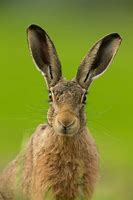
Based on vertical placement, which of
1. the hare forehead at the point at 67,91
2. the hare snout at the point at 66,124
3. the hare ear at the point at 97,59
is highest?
the hare ear at the point at 97,59

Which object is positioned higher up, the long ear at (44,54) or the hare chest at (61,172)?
the long ear at (44,54)

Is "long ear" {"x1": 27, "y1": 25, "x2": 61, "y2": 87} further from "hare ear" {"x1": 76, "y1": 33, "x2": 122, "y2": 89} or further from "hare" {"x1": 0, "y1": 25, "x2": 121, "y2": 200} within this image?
"hare ear" {"x1": 76, "y1": 33, "x2": 122, "y2": 89}

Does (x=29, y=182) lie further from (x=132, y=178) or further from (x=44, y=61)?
(x=132, y=178)

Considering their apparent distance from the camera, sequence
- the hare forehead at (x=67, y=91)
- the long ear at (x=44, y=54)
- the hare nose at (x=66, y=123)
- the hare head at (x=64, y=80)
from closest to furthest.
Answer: the hare nose at (x=66, y=123) → the hare head at (x=64, y=80) → the hare forehead at (x=67, y=91) → the long ear at (x=44, y=54)

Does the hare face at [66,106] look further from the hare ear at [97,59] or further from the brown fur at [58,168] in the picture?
the hare ear at [97,59]

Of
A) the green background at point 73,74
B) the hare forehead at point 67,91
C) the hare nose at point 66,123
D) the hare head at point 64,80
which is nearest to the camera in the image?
the hare nose at point 66,123

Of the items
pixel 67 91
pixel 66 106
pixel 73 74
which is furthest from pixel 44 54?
pixel 73 74

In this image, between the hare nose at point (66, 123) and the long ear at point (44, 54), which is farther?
the long ear at point (44, 54)

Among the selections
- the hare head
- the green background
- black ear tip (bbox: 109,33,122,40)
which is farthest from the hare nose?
black ear tip (bbox: 109,33,122,40)

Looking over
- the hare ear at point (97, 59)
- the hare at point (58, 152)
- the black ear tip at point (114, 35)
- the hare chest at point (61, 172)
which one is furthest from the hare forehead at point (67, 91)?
the black ear tip at point (114, 35)
